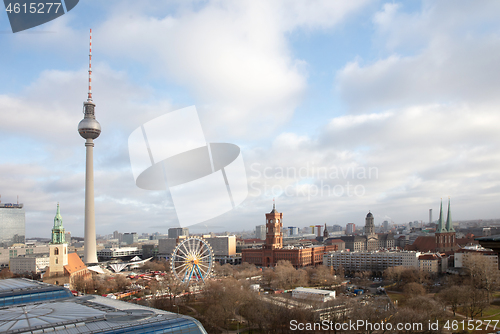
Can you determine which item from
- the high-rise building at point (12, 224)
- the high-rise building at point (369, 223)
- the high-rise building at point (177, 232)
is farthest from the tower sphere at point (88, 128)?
the high-rise building at point (177, 232)

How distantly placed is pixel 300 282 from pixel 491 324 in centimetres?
A: 2362

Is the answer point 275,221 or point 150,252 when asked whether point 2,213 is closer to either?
point 150,252

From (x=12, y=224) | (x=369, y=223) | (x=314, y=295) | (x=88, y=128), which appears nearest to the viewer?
(x=314, y=295)

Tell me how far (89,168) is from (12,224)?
248 feet

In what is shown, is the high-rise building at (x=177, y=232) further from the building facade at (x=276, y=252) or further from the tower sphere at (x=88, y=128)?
the tower sphere at (x=88, y=128)

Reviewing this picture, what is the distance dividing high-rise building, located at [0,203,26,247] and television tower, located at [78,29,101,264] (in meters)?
69.5

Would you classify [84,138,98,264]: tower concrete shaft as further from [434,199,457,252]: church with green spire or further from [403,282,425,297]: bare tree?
[434,199,457,252]: church with green spire

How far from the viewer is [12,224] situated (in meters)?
124

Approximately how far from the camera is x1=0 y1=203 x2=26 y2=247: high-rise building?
12175cm

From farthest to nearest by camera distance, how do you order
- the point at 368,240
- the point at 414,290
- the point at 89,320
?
1. the point at 368,240
2. the point at 414,290
3. the point at 89,320

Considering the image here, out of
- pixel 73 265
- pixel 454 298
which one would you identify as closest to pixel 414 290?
pixel 454 298

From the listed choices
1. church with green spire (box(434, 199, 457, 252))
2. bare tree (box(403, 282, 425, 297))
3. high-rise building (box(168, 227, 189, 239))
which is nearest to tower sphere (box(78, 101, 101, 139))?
bare tree (box(403, 282, 425, 297))

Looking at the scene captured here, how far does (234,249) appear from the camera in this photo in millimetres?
104125

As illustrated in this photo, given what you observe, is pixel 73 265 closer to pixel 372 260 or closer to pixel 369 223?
pixel 372 260
